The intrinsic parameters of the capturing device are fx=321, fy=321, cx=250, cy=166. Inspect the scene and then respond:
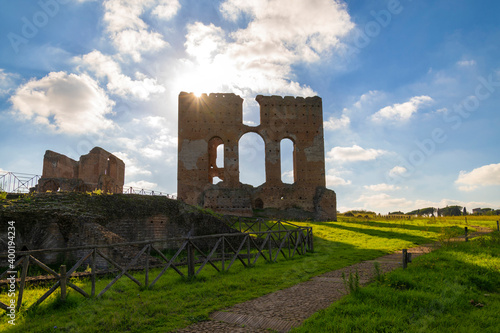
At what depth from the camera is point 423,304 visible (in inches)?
211

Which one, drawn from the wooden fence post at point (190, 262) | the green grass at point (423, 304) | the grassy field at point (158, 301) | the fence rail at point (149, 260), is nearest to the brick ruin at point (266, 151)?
the fence rail at point (149, 260)

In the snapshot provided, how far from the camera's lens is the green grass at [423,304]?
4.50 metres

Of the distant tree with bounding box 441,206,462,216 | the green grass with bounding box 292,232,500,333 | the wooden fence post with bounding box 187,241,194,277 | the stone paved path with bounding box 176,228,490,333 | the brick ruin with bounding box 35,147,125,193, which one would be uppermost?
the brick ruin with bounding box 35,147,125,193

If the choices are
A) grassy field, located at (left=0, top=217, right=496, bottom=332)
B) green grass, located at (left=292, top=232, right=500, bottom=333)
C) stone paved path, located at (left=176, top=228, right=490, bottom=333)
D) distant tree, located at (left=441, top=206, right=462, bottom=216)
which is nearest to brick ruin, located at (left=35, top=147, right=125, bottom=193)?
grassy field, located at (left=0, top=217, right=496, bottom=332)

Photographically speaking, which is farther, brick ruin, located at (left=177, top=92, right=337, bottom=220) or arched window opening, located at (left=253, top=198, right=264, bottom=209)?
arched window opening, located at (left=253, top=198, right=264, bottom=209)

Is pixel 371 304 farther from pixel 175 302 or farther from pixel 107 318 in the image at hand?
pixel 107 318

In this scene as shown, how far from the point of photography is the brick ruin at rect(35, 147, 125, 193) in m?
27.6

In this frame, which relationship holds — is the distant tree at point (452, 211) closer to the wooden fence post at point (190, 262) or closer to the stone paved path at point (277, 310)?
the stone paved path at point (277, 310)

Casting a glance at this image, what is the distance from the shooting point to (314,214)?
30.8 metres

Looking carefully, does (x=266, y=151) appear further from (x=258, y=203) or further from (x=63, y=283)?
(x=63, y=283)

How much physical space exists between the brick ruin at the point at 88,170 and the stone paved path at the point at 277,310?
24477 mm

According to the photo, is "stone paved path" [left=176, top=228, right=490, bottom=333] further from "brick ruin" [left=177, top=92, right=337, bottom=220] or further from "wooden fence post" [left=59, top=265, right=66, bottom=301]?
"brick ruin" [left=177, top=92, right=337, bottom=220]

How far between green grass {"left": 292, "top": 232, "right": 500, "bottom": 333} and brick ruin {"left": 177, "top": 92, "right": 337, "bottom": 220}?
22.9m

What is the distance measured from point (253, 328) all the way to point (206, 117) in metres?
29.3
